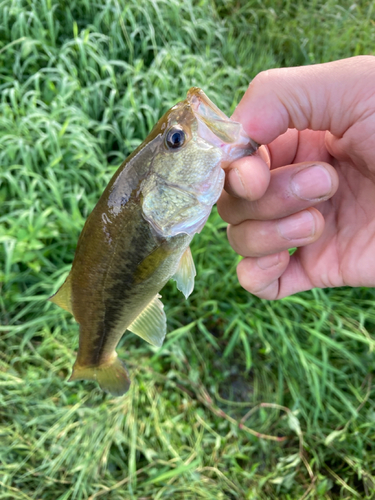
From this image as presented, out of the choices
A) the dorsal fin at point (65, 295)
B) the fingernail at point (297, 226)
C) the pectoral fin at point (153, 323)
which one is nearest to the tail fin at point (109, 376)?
the pectoral fin at point (153, 323)

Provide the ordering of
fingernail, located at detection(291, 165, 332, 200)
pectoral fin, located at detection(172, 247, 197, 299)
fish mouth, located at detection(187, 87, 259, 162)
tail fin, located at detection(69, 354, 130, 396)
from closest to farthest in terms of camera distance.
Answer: fish mouth, located at detection(187, 87, 259, 162) < fingernail, located at detection(291, 165, 332, 200) < pectoral fin, located at detection(172, 247, 197, 299) < tail fin, located at detection(69, 354, 130, 396)

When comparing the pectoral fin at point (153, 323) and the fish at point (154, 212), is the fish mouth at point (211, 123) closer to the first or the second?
the fish at point (154, 212)

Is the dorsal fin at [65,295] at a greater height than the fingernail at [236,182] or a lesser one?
lesser

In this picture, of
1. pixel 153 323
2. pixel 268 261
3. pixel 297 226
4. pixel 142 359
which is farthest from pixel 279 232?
pixel 142 359

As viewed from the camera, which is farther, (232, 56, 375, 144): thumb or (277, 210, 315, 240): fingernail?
(277, 210, 315, 240): fingernail

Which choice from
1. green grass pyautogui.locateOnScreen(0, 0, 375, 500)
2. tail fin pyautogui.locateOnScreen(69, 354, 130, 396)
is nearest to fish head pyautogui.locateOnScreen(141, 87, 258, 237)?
tail fin pyautogui.locateOnScreen(69, 354, 130, 396)

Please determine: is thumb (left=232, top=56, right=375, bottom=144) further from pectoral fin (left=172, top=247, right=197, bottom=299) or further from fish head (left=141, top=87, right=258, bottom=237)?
pectoral fin (left=172, top=247, right=197, bottom=299)

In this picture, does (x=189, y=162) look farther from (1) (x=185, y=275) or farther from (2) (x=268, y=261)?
(2) (x=268, y=261)

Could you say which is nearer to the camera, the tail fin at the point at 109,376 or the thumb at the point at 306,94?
the thumb at the point at 306,94
